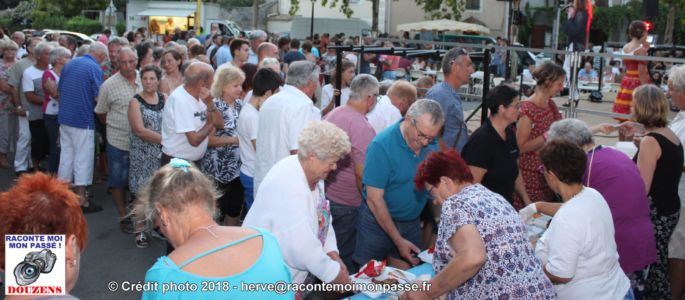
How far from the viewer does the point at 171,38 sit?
62.7 feet

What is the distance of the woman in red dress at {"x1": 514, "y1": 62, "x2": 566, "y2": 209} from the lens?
213 inches

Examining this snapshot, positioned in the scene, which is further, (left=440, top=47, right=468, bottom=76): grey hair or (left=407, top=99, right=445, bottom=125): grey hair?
(left=440, top=47, right=468, bottom=76): grey hair

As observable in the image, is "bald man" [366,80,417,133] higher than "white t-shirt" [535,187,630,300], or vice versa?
"bald man" [366,80,417,133]

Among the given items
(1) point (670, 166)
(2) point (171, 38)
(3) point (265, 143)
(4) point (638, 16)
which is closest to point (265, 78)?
(3) point (265, 143)

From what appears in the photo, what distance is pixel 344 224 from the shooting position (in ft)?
16.8

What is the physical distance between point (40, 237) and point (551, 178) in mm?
2553

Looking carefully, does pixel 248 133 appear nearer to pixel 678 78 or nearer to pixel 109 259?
pixel 109 259

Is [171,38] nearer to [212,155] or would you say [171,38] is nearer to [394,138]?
[212,155]

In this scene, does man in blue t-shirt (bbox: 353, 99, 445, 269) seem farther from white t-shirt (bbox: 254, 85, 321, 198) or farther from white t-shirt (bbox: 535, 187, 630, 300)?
white t-shirt (bbox: 535, 187, 630, 300)

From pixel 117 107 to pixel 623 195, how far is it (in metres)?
4.64

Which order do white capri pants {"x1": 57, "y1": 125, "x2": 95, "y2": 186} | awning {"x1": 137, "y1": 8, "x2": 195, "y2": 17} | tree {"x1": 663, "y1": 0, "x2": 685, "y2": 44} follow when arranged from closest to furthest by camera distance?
white capri pants {"x1": 57, "y1": 125, "x2": 95, "y2": 186} → tree {"x1": 663, "y1": 0, "x2": 685, "y2": 44} → awning {"x1": 137, "y1": 8, "x2": 195, "y2": 17}

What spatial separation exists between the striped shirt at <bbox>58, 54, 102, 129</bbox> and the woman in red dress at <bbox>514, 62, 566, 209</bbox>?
4346 mm

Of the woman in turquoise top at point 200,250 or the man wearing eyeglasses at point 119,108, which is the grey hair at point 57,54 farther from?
the woman in turquoise top at point 200,250
